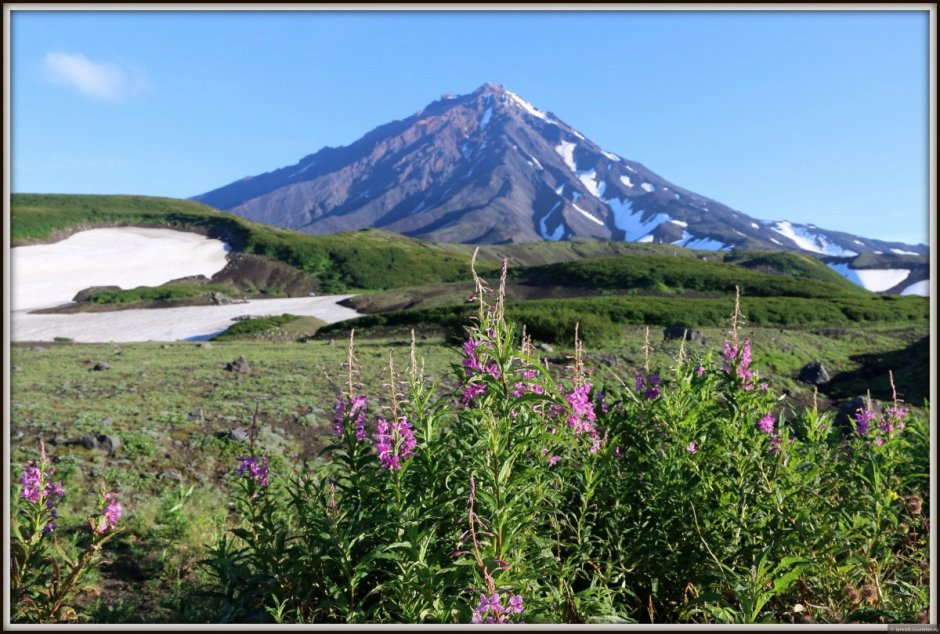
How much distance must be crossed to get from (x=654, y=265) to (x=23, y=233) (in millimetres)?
80229

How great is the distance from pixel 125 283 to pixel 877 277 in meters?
158

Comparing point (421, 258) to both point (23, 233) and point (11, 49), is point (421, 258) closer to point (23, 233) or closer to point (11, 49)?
point (23, 233)

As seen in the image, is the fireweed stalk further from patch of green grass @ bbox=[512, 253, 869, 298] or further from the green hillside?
the green hillside

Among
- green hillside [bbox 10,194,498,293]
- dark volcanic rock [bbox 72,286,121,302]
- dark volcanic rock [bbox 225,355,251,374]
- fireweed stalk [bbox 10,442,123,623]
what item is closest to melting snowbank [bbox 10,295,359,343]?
dark volcanic rock [bbox 72,286,121,302]

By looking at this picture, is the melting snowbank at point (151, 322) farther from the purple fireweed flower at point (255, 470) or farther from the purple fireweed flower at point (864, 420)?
the purple fireweed flower at point (864, 420)

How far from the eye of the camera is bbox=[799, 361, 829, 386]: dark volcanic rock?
56.5 ft

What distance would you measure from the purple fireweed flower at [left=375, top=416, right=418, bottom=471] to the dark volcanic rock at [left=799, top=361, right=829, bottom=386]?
17266 millimetres

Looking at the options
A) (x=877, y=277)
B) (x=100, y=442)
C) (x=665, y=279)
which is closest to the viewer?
(x=100, y=442)

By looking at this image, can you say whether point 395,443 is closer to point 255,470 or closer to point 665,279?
point 255,470

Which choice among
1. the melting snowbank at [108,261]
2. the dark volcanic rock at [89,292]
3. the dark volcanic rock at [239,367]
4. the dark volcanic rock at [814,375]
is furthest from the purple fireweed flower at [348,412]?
the dark volcanic rock at [89,292]

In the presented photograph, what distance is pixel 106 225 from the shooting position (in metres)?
90.3

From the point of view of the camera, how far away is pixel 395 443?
3.30m

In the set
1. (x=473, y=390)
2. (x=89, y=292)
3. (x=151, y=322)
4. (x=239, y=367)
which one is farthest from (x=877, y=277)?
(x=473, y=390)

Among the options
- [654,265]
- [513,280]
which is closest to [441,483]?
[513,280]
